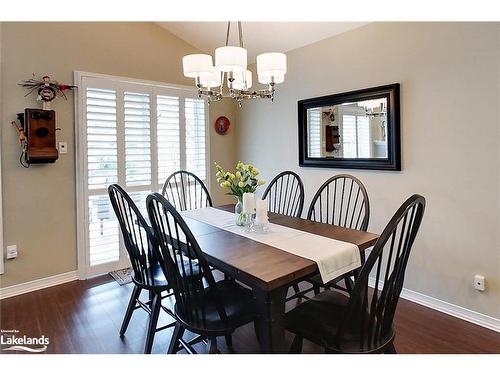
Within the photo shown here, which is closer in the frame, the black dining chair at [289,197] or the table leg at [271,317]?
the table leg at [271,317]

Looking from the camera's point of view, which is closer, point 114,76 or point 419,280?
point 419,280

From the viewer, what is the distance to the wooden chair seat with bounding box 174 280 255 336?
1559mm

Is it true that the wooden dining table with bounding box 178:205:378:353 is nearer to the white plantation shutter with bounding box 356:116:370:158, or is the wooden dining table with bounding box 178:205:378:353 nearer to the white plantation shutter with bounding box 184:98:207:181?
the white plantation shutter with bounding box 356:116:370:158

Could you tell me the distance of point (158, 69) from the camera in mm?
3570

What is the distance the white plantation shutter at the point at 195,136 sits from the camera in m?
3.83

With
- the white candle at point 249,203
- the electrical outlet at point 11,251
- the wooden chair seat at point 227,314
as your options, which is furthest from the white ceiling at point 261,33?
the electrical outlet at point 11,251

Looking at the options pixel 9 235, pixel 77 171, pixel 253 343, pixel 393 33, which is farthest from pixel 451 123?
pixel 9 235

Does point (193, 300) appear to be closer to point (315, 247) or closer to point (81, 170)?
point (315, 247)

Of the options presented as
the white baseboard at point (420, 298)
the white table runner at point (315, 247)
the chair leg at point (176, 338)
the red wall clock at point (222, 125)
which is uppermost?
the red wall clock at point (222, 125)

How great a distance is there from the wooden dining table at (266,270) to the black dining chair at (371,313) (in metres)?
0.17

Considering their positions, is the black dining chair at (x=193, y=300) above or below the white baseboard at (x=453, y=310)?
above

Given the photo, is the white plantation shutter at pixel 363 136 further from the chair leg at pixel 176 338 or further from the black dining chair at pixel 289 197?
the chair leg at pixel 176 338
